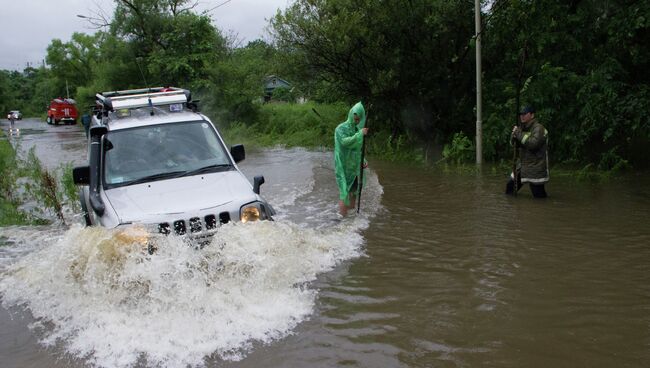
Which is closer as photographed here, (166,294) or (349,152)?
(166,294)

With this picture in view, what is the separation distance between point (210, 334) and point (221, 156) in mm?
2676

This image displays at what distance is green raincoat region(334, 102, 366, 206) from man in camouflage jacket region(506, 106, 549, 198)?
2.81 m

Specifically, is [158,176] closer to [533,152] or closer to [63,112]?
[533,152]

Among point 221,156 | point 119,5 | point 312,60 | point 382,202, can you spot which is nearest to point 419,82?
point 312,60

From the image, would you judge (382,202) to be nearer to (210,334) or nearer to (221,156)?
(221,156)

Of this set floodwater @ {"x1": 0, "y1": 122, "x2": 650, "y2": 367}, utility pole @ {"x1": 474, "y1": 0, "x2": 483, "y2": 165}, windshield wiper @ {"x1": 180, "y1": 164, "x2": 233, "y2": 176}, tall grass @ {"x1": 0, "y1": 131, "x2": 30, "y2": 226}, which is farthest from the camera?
utility pole @ {"x1": 474, "y1": 0, "x2": 483, "y2": 165}

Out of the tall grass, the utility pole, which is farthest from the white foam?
the utility pole

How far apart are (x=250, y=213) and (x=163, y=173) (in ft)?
4.07

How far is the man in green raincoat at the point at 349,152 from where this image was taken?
8617 mm

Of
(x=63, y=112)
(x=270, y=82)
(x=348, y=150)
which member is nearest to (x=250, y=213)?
(x=348, y=150)

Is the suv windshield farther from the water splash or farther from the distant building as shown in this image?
the distant building

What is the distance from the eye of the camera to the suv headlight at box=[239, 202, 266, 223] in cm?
567

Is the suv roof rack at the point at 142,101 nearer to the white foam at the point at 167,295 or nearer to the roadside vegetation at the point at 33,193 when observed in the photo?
the white foam at the point at 167,295

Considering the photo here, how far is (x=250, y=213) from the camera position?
5730mm
